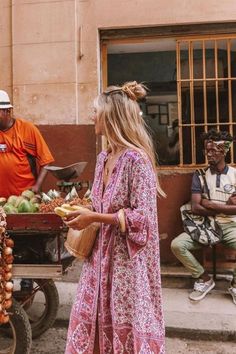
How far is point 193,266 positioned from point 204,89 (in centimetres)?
222

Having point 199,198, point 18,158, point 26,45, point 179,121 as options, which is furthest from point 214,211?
point 26,45

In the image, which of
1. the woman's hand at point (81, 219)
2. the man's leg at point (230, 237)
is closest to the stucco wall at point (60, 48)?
the man's leg at point (230, 237)

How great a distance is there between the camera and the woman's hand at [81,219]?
90.8 inches

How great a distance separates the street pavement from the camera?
12.6ft

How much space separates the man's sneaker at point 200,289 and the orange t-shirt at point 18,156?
6.78 ft

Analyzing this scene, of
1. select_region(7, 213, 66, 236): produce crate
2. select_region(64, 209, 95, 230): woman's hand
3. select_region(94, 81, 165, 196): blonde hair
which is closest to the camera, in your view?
select_region(64, 209, 95, 230): woman's hand

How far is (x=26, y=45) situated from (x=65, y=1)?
2.45 feet

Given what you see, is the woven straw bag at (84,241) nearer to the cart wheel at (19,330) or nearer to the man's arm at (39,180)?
the cart wheel at (19,330)

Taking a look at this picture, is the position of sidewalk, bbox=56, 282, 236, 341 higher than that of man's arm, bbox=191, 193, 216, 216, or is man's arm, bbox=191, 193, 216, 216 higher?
man's arm, bbox=191, 193, 216, 216

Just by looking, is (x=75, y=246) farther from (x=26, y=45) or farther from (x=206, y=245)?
(x=26, y=45)

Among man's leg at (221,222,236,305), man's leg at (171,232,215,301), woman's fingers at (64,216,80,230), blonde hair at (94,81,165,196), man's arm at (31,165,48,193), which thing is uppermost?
blonde hair at (94,81,165,196)

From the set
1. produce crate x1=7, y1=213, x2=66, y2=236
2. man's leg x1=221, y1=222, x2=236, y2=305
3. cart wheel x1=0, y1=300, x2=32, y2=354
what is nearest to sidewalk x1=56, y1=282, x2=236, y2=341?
man's leg x1=221, y1=222, x2=236, y2=305

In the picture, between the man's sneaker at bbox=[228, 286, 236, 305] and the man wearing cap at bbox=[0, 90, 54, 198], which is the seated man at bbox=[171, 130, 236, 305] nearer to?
the man's sneaker at bbox=[228, 286, 236, 305]

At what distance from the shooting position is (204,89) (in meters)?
5.60
